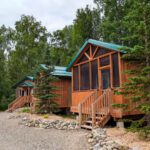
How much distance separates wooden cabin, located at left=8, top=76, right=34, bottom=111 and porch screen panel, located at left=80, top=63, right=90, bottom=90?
945 cm

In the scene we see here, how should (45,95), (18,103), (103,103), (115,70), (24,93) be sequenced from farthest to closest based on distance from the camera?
1. (24,93)
2. (18,103)
3. (45,95)
4. (115,70)
5. (103,103)

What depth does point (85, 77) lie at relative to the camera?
12.1 meters

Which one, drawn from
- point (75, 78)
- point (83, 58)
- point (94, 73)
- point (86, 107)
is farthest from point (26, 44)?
point (86, 107)

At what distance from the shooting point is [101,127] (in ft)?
29.3

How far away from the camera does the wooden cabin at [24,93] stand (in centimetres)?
2284

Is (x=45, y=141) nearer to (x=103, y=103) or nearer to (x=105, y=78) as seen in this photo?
(x=103, y=103)

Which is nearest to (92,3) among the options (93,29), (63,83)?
(93,29)

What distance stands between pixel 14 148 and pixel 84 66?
22.3 feet

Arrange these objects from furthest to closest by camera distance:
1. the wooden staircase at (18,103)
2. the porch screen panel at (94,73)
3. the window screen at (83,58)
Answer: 1. the wooden staircase at (18,103)
2. the window screen at (83,58)
3. the porch screen panel at (94,73)

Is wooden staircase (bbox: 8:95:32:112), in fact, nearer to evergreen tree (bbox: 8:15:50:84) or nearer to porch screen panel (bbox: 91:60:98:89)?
evergreen tree (bbox: 8:15:50:84)

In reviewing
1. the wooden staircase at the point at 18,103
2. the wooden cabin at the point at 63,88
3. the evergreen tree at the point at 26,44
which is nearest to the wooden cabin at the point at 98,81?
the wooden cabin at the point at 63,88

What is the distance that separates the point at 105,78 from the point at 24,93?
725 inches

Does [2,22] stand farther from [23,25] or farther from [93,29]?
[93,29]

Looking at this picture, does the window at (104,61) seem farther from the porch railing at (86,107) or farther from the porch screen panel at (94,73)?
the porch railing at (86,107)
